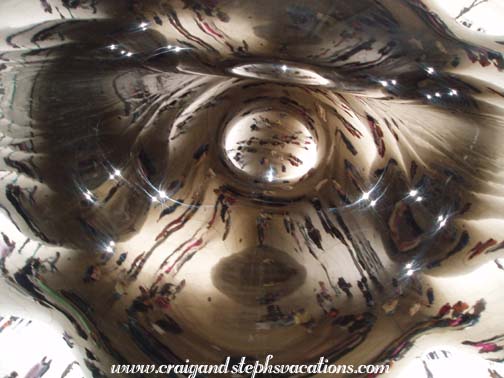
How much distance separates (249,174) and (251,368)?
0.22 metres

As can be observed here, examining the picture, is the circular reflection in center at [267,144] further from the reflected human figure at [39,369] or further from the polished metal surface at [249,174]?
the reflected human figure at [39,369]

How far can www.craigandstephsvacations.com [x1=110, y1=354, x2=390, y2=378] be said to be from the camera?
44cm

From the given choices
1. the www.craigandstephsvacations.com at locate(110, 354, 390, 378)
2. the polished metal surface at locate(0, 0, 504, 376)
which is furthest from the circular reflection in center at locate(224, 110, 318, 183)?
the www.craigandstephsvacations.com at locate(110, 354, 390, 378)

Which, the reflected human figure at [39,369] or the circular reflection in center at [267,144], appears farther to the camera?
the circular reflection in center at [267,144]

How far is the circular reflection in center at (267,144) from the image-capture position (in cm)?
59

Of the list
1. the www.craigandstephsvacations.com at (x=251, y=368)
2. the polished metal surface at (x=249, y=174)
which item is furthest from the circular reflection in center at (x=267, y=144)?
the www.craigandstephsvacations.com at (x=251, y=368)

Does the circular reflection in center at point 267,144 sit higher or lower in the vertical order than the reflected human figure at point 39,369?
higher

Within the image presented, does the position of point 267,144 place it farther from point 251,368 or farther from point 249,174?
point 251,368

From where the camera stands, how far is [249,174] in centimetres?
60

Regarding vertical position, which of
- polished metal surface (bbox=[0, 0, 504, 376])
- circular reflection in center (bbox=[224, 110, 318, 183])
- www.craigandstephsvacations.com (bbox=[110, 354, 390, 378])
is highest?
circular reflection in center (bbox=[224, 110, 318, 183])

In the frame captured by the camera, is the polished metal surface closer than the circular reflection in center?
Yes

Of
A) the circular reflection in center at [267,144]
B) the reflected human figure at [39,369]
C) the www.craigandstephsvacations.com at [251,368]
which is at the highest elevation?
the circular reflection in center at [267,144]

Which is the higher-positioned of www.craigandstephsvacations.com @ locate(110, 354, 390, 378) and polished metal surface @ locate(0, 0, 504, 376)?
polished metal surface @ locate(0, 0, 504, 376)

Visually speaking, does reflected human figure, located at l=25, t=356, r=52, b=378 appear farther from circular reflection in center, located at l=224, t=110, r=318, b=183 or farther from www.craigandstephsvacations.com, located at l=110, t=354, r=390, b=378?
circular reflection in center, located at l=224, t=110, r=318, b=183
